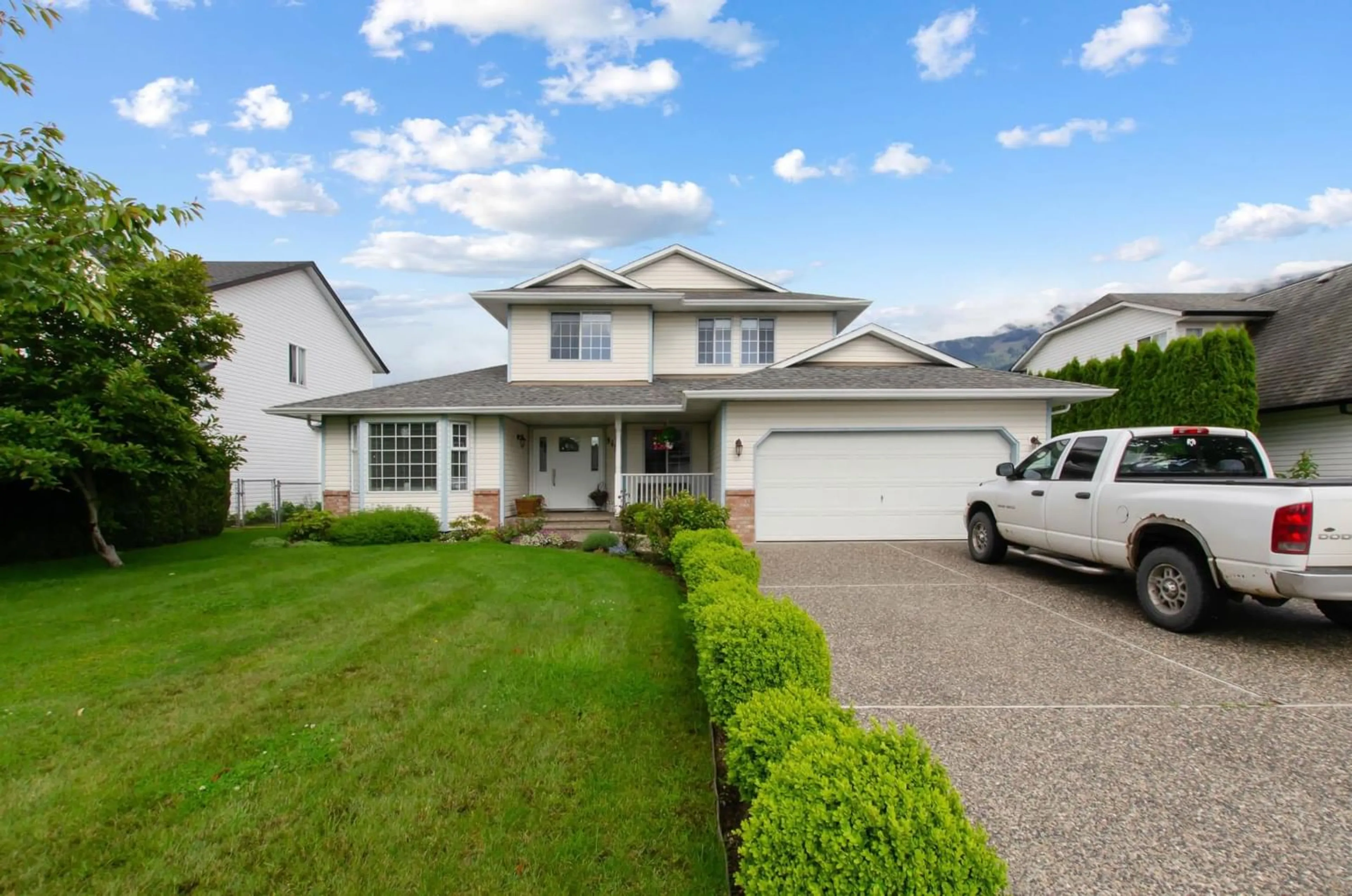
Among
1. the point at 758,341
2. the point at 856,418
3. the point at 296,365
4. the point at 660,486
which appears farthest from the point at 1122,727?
the point at 296,365

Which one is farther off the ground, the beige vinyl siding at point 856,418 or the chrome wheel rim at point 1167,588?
the beige vinyl siding at point 856,418

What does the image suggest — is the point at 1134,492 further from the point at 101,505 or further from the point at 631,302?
the point at 101,505

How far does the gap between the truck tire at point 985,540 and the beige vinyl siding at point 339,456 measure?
13.1 m

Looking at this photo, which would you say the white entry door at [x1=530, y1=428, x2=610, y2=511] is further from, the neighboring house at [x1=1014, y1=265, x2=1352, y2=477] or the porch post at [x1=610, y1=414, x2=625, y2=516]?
the neighboring house at [x1=1014, y1=265, x2=1352, y2=477]

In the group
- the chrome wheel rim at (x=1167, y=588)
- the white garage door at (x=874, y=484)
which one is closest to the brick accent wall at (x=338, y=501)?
the white garage door at (x=874, y=484)

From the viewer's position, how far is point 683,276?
16562 mm

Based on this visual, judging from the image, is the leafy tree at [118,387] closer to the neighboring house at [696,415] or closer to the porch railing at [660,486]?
the neighboring house at [696,415]

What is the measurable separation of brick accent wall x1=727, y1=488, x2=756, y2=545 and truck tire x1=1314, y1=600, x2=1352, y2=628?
7.53 meters

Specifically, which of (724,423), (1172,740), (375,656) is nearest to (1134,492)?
(1172,740)

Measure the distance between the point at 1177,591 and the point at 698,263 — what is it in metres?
13.5

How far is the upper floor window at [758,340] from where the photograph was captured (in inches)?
628

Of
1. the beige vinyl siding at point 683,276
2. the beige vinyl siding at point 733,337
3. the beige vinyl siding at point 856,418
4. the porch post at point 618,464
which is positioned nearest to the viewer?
the beige vinyl siding at point 856,418

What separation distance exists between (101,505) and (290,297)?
12188 millimetres

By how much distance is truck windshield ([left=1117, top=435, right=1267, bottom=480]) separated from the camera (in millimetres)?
6320
